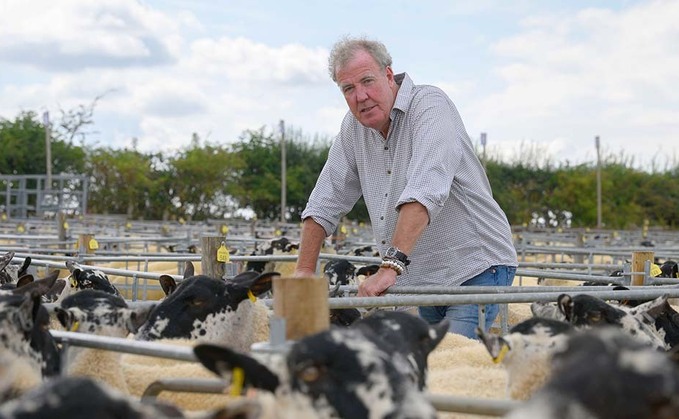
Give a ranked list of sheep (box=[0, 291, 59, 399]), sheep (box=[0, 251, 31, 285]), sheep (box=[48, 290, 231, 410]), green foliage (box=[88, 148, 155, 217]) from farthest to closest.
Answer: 1. green foliage (box=[88, 148, 155, 217])
2. sheep (box=[0, 251, 31, 285])
3. sheep (box=[48, 290, 231, 410])
4. sheep (box=[0, 291, 59, 399])

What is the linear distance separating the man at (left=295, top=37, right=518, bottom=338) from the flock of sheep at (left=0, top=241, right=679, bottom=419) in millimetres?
324

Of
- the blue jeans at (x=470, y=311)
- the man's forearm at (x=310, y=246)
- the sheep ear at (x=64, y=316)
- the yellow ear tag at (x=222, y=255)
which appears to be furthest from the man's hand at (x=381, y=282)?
the yellow ear tag at (x=222, y=255)

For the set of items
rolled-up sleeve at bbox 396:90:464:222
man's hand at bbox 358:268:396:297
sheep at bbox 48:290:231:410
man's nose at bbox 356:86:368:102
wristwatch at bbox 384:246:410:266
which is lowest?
sheep at bbox 48:290:231:410

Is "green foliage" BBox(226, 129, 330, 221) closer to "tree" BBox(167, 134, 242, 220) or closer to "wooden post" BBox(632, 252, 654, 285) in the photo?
"tree" BBox(167, 134, 242, 220)

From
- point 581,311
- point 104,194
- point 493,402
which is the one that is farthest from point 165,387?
point 104,194

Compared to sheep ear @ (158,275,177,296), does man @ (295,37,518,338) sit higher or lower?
higher

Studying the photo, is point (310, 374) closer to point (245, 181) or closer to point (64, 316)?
point (64, 316)

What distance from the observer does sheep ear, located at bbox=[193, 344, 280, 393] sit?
2457 millimetres

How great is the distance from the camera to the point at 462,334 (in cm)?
490

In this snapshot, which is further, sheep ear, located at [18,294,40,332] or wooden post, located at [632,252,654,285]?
wooden post, located at [632,252,654,285]

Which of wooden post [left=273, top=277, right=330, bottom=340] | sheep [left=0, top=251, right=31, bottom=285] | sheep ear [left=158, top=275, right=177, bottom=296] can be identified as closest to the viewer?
wooden post [left=273, top=277, right=330, bottom=340]

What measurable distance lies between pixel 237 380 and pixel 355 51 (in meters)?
2.67

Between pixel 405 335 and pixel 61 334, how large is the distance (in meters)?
1.22

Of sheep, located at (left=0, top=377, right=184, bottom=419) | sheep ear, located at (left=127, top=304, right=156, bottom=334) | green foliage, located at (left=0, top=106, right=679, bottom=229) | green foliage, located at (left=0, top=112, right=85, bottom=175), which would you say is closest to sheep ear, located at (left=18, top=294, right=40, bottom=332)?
sheep ear, located at (left=127, top=304, right=156, bottom=334)
